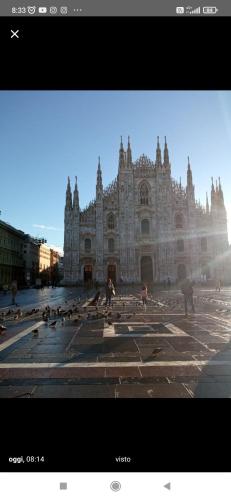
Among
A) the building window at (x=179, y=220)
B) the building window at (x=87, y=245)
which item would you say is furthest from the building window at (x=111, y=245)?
the building window at (x=179, y=220)

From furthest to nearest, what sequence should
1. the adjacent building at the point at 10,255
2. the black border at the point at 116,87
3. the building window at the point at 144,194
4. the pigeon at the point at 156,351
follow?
the adjacent building at the point at 10,255, the building window at the point at 144,194, the pigeon at the point at 156,351, the black border at the point at 116,87

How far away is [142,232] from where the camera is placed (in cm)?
4431

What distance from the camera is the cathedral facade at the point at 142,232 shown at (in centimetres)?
4331

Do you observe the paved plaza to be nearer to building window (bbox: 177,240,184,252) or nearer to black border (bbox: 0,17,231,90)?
black border (bbox: 0,17,231,90)

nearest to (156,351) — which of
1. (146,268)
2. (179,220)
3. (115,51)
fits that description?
(115,51)

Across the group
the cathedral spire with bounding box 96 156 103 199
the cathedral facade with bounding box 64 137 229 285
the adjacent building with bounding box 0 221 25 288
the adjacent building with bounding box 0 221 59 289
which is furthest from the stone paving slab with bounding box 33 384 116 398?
the cathedral spire with bounding box 96 156 103 199

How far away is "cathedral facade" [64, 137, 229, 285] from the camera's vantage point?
43312 mm

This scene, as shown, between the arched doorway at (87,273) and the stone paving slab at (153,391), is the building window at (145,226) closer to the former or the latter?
the arched doorway at (87,273)

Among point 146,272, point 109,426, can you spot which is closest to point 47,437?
point 109,426

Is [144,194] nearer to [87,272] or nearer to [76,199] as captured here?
[76,199]

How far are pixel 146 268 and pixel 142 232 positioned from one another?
532 centimetres

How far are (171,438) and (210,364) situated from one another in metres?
3.08

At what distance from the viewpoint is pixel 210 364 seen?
14.8ft
